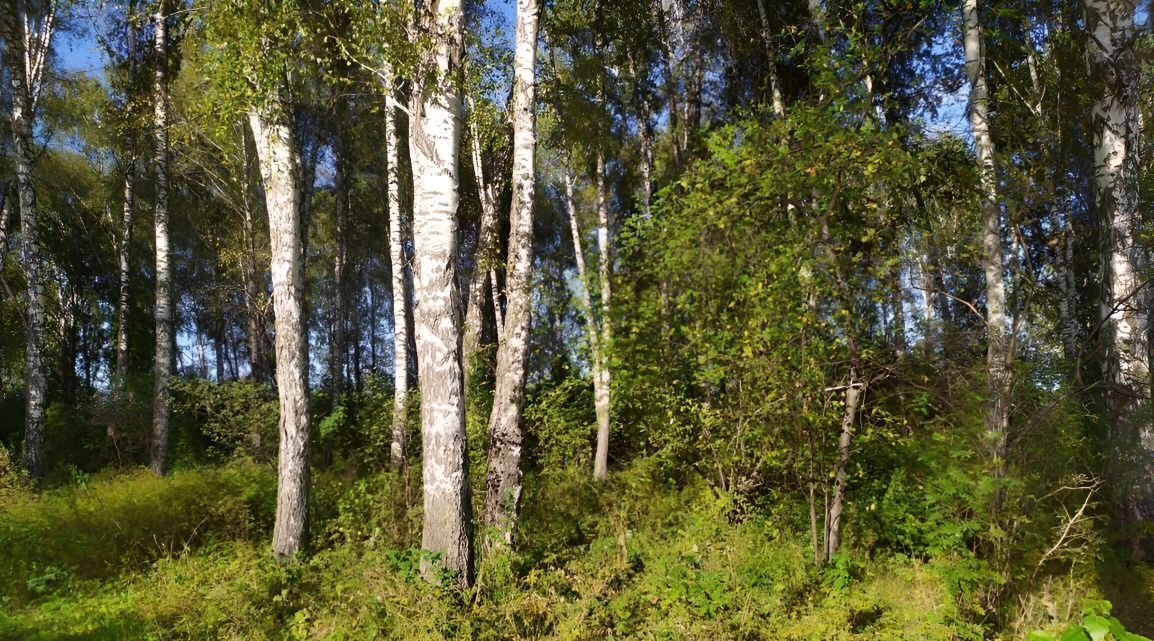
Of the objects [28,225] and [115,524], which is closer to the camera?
[115,524]

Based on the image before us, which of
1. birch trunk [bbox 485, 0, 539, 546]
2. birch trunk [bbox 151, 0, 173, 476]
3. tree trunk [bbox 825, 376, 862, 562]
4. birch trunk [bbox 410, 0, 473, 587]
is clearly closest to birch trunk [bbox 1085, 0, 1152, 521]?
tree trunk [bbox 825, 376, 862, 562]

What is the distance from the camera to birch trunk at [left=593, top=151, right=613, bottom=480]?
746 centimetres

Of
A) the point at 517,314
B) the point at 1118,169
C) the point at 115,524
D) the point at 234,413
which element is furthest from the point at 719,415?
the point at 234,413

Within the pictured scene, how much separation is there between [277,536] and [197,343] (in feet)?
98.5

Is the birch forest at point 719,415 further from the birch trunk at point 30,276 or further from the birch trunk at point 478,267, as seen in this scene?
the birch trunk at point 478,267

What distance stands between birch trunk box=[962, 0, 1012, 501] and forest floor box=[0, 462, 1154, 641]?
124 centimetres

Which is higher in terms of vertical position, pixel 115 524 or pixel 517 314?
pixel 517 314

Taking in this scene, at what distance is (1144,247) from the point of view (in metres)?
4.82

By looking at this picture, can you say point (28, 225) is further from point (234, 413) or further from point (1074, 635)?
point (1074, 635)

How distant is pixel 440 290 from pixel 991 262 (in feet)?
18.8

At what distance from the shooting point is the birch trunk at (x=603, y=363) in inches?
294

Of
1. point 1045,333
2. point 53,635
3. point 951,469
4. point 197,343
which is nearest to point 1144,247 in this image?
point 1045,333

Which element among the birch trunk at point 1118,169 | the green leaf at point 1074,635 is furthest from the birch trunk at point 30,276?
the birch trunk at point 1118,169

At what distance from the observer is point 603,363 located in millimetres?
7391
